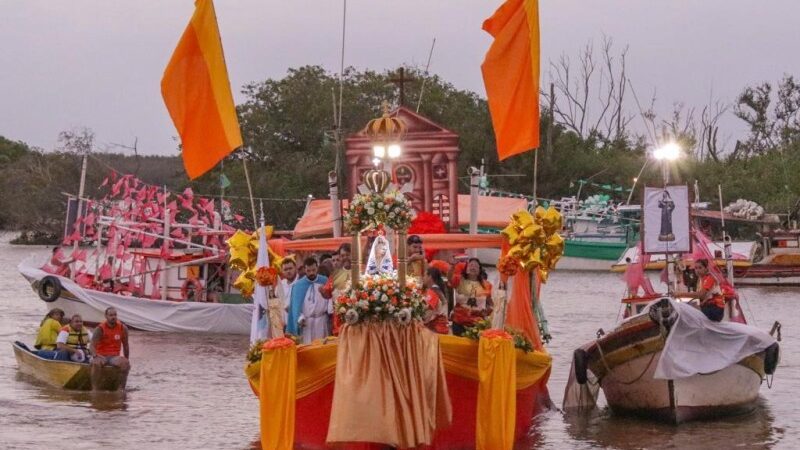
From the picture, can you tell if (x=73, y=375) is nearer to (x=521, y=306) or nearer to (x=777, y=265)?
(x=521, y=306)

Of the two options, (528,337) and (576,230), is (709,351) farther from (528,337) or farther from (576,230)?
(576,230)

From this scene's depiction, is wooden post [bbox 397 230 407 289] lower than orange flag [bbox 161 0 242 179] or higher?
lower

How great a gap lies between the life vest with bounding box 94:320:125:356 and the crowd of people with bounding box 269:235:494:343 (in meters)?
5.17

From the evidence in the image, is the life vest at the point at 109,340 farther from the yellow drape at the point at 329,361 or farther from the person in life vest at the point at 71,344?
the yellow drape at the point at 329,361

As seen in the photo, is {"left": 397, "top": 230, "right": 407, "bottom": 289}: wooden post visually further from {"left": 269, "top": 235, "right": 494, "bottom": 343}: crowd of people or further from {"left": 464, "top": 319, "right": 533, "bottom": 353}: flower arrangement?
{"left": 464, "top": 319, "right": 533, "bottom": 353}: flower arrangement

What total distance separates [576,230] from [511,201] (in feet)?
123

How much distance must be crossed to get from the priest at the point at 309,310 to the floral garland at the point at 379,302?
243 centimetres

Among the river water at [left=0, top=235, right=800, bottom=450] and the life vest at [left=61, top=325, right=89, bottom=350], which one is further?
the life vest at [left=61, top=325, right=89, bottom=350]

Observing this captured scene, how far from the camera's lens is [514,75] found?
18.2 meters

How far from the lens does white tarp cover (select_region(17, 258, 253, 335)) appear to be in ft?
110

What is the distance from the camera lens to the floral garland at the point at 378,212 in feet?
50.6

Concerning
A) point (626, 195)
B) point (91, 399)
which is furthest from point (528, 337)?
point (626, 195)

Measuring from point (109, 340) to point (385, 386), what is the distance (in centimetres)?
872

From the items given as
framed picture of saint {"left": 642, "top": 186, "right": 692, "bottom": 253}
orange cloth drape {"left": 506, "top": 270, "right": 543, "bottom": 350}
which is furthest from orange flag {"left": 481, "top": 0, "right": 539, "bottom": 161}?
framed picture of saint {"left": 642, "top": 186, "right": 692, "bottom": 253}
